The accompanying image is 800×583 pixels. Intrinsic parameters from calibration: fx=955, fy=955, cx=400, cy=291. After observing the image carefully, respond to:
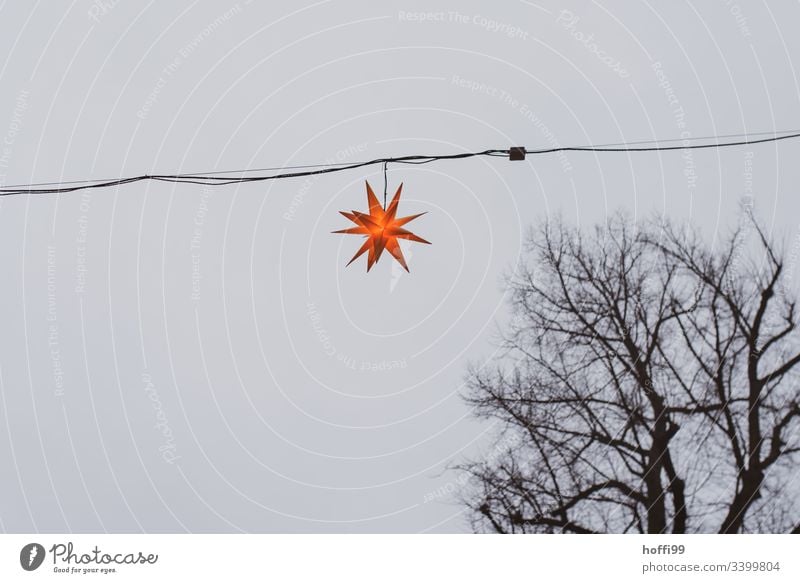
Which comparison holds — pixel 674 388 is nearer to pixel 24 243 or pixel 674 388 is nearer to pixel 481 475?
pixel 481 475

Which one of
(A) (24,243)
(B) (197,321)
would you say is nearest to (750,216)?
(B) (197,321)

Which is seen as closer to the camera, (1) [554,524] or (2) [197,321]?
(1) [554,524]

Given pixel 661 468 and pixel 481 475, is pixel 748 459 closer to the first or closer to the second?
pixel 661 468

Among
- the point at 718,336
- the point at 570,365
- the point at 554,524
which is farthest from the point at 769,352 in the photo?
the point at 554,524
